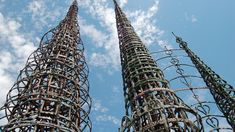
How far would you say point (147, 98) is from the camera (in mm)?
22000

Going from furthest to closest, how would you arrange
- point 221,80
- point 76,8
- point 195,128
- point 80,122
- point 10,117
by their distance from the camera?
1. point 76,8
2. point 80,122
3. point 10,117
4. point 195,128
5. point 221,80

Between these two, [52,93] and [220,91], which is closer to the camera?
[220,91]

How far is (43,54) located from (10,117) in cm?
1102

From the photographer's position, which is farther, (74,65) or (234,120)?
(74,65)

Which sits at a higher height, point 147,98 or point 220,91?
point 147,98

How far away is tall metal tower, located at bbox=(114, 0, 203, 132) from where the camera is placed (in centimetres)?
1875

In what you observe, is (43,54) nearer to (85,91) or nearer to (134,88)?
(85,91)

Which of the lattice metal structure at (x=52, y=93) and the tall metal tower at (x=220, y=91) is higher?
the lattice metal structure at (x=52, y=93)

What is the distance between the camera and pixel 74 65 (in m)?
31.8

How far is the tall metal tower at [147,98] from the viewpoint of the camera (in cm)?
1875

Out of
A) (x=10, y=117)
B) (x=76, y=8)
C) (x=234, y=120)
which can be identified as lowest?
(x=234, y=120)

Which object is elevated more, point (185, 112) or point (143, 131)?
point (185, 112)

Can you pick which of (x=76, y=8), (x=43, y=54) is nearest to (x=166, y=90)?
(x=43, y=54)

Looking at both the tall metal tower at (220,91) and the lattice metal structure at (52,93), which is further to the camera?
the lattice metal structure at (52,93)
